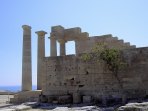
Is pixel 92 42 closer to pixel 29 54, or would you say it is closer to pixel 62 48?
pixel 62 48

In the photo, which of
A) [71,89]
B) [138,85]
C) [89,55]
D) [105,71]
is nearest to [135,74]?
[138,85]

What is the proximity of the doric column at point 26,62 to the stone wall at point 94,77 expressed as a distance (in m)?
5.36

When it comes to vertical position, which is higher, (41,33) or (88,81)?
(41,33)

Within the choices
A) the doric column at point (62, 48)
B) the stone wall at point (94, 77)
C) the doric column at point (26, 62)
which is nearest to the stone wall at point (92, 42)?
the doric column at point (62, 48)

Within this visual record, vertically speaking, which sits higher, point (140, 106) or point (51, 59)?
point (51, 59)

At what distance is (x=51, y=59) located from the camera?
23156mm

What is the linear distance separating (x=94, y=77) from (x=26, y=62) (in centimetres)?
979

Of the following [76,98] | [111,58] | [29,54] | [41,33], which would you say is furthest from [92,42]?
[111,58]

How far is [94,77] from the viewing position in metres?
21.1

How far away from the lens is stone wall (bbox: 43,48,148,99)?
19484 mm

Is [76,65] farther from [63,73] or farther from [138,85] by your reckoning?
[138,85]

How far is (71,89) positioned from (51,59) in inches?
123

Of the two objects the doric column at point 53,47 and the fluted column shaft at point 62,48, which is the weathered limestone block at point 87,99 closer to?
the doric column at point 53,47

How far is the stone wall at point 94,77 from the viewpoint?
19484 mm
